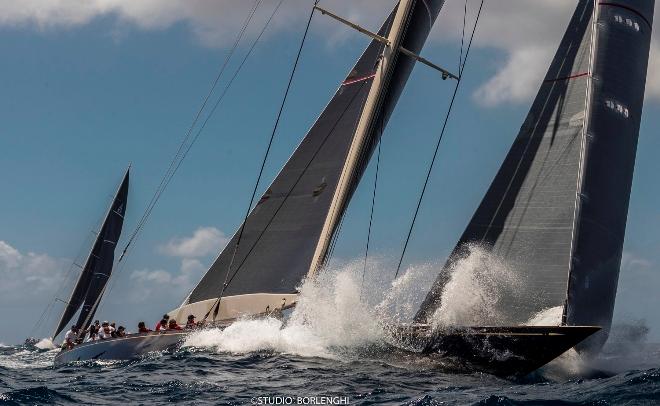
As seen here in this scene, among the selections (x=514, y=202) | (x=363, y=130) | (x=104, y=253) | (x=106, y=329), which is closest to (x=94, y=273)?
(x=104, y=253)

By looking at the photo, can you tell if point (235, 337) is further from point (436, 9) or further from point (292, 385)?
point (436, 9)

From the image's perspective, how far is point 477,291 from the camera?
16.0 m

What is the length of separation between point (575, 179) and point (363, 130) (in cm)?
510

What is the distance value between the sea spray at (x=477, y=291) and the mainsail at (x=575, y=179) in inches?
6.0

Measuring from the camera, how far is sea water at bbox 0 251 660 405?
11.9 m

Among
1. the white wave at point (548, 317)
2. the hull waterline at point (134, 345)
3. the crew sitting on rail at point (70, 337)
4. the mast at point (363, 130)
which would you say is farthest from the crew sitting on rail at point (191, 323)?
the white wave at point (548, 317)

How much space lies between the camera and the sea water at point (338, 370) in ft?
39.2

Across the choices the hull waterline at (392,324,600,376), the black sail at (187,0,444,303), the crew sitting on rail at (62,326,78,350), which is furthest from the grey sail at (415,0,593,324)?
the crew sitting on rail at (62,326,78,350)

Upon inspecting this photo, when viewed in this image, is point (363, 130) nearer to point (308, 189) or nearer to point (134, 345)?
point (308, 189)

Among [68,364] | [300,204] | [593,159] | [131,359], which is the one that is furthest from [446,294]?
[68,364]

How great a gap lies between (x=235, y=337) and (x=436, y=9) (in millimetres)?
9401

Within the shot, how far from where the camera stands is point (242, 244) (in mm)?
20656

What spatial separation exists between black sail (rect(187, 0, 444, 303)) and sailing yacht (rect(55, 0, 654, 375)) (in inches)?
1.3

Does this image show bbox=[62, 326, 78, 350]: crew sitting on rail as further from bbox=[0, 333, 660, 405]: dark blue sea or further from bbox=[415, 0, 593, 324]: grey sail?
bbox=[415, 0, 593, 324]: grey sail
